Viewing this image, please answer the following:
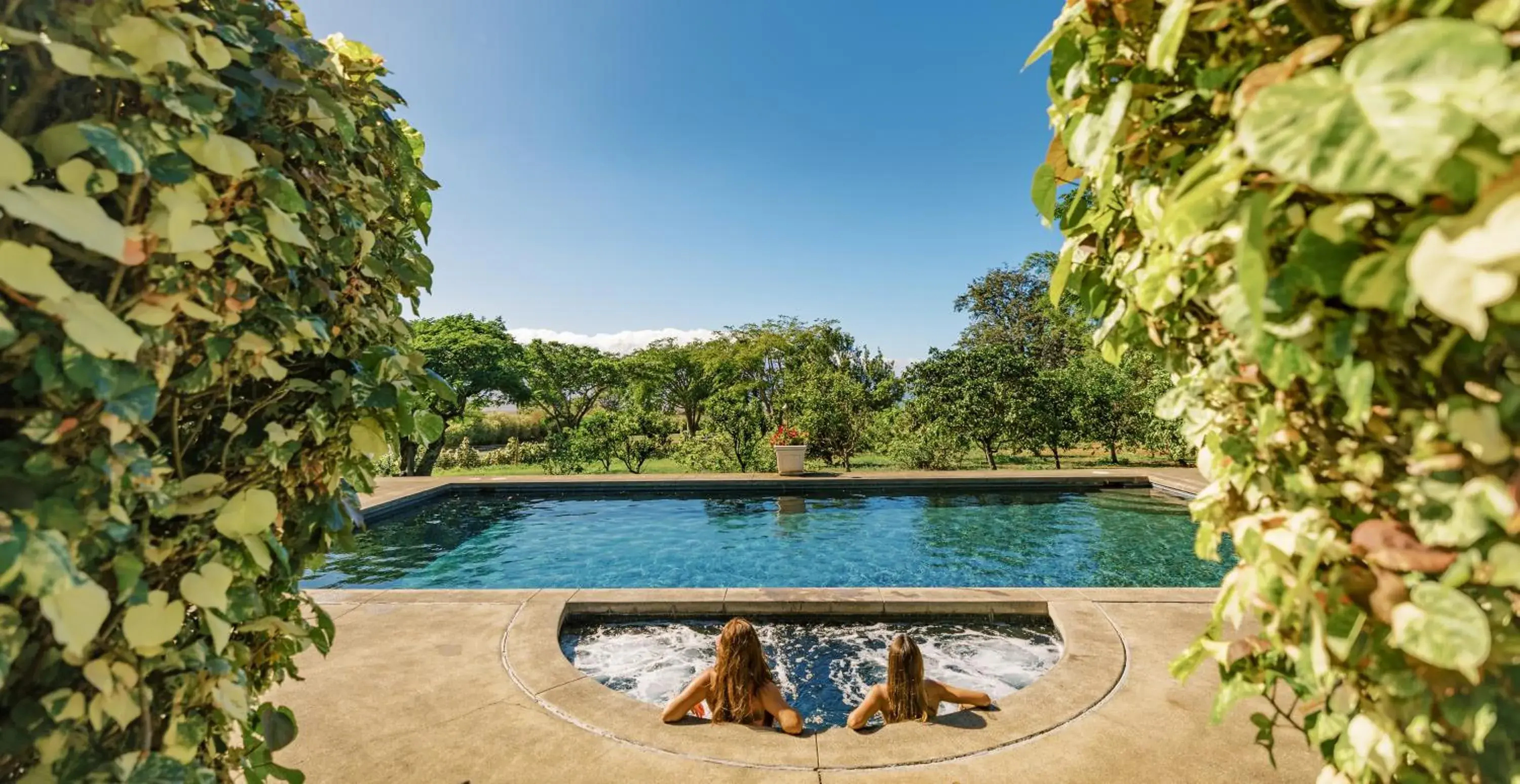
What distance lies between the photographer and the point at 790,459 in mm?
12102

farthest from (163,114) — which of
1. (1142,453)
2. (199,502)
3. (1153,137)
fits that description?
(1142,453)

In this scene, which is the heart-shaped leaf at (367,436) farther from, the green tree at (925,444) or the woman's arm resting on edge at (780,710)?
the green tree at (925,444)

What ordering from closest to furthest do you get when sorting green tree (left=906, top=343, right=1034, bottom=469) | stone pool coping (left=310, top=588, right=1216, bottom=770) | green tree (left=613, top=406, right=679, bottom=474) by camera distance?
1. stone pool coping (left=310, top=588, right=1216, bottom=770)
2. green tree (left=906, top=343, right=1034, bottom=469)
3. green tree (left=613, top=406, right=679, bottom=474)

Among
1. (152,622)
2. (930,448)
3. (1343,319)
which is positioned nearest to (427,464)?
(930,448)

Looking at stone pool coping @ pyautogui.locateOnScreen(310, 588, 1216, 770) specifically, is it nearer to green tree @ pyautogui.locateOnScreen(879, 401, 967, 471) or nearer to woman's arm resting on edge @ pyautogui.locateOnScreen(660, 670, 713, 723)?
woman's arm resting on edge @ pyautogui.locateOnScreen(660, 670, 713, 723)

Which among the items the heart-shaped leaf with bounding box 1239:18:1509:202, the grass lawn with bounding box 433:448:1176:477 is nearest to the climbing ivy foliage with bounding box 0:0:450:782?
the heart-shaped leaf with bounding box 1239:18:1509:202

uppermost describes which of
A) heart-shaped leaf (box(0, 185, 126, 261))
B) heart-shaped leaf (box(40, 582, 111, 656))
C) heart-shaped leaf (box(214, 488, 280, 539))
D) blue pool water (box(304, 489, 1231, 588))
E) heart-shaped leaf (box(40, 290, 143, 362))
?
heart-shaped leaf (box(0, 185, 126, 261))

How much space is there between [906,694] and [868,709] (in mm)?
214

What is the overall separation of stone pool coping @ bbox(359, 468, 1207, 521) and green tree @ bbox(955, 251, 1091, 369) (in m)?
15.5

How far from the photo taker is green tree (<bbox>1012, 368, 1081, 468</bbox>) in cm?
1383

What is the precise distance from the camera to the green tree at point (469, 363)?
16.7 m

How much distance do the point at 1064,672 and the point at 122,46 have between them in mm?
3878

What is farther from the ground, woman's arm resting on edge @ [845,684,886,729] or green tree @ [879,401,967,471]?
green tree @ [879,401,967,471]

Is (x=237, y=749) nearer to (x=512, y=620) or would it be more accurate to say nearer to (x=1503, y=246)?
(x=1503, y=246)
